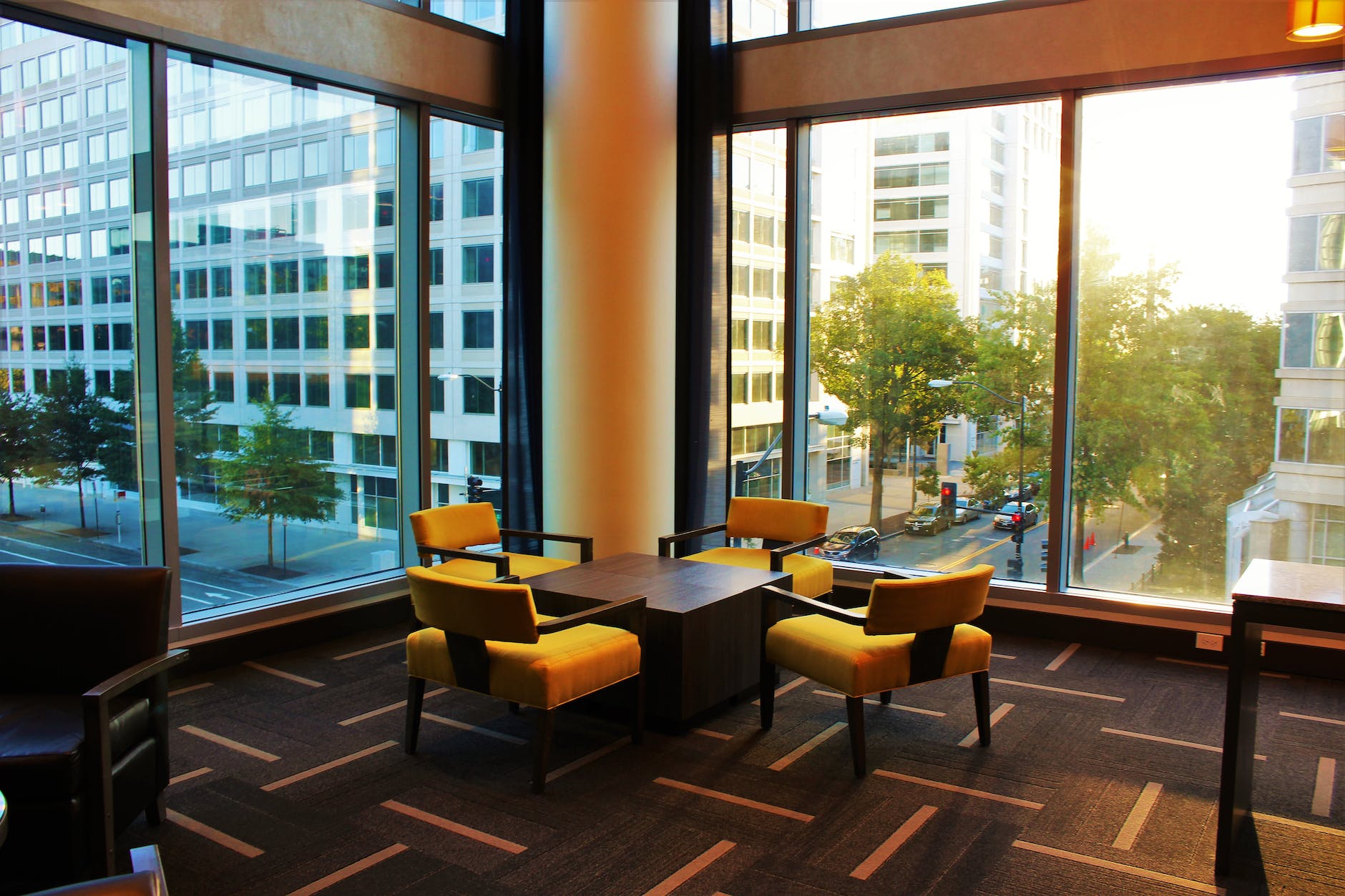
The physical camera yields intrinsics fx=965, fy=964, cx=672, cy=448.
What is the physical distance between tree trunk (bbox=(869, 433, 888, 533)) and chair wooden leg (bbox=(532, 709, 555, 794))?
310 centimetres

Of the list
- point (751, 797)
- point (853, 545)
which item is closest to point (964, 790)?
point (751, 797)

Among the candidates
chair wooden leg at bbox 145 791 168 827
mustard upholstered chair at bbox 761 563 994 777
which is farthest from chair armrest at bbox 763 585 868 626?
chair wooden leg at bbox 145 791 168 827

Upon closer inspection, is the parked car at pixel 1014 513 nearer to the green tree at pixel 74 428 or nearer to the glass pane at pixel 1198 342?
the glass pane at pixel 1198 342

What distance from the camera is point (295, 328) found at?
17.0ft

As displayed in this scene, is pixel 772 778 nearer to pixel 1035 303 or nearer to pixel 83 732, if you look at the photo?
pixel 83 732

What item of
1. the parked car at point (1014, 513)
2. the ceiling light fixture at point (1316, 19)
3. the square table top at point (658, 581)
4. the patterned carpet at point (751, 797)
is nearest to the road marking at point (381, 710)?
the patterned carpet at point (751, 797)

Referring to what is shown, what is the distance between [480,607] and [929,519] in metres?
3.32

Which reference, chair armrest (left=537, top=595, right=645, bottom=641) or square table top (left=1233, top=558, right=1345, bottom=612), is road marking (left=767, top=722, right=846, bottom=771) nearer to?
chair armrest (left=537, top=595, right=645, bottom=641)

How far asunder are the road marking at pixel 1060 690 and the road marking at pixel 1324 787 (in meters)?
0.81

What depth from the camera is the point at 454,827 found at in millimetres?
3107

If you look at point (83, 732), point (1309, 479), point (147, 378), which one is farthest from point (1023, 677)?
point (147, 378)

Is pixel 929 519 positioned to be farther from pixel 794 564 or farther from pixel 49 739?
pixel 49 739

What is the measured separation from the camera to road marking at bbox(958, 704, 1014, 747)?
3.86 metres

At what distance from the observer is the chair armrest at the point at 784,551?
4590 mm
